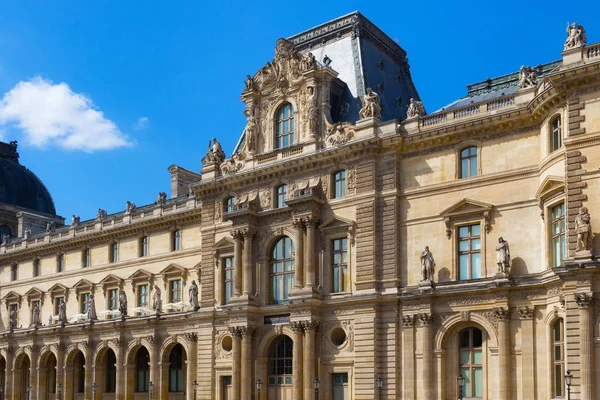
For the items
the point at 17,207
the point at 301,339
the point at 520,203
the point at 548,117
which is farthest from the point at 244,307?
the point at 17,207

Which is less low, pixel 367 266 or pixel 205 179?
pixel 205 179

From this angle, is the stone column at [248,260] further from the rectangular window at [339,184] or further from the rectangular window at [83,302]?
the rectangular window at [83,302]

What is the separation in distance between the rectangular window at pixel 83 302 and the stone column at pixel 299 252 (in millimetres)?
27413

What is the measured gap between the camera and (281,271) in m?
52.1

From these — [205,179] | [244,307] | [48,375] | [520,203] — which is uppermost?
[205,179]

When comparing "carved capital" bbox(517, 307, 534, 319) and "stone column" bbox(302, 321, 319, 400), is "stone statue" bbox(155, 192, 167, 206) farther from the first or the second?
"carved capital" bbox(517, 307, 534, 319)

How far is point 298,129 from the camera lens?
5272 cm

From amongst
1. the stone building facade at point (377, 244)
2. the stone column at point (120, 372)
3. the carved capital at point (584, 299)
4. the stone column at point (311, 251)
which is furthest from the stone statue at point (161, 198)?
the carved capital at point (584, 299)

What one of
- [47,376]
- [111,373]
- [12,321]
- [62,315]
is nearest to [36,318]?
[12,321]

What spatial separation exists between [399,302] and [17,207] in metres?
62.0

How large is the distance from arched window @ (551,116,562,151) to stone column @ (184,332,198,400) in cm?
2796

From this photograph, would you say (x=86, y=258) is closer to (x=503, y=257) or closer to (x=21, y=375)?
(x=21, y=375)

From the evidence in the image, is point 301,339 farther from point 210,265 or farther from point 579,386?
point 579,386

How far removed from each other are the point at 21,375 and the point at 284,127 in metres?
37.0
